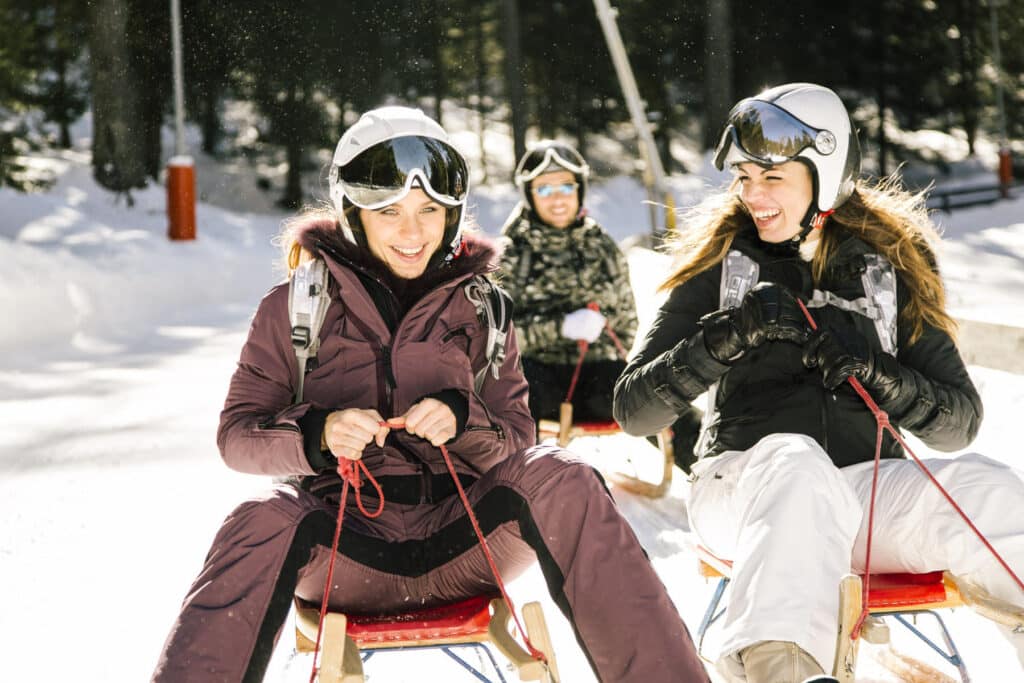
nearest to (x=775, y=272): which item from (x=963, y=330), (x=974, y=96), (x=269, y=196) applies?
(x=963, y=330)

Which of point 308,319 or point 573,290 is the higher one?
point 308,319

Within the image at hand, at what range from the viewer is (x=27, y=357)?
30.9 feet

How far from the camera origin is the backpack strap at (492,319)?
119 inches

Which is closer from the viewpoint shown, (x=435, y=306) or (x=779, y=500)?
(x=779, y=500)

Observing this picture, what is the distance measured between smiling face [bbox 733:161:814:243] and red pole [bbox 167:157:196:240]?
13.3 meters

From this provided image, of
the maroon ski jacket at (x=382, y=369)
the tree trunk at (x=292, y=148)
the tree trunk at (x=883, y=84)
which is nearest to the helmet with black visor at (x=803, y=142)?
the maroon ski jacket at (x=382, y=369)

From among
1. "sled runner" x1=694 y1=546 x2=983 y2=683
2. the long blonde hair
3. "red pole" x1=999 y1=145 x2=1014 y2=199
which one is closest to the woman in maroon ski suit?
"sled runner" x1=694 y1=546 x2=983 y2=683

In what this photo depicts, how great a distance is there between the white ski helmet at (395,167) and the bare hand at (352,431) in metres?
0.62

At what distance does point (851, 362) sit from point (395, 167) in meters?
1.24

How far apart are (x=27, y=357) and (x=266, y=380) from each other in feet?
23.9

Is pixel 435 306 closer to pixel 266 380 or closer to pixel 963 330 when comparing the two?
pixel 266 380

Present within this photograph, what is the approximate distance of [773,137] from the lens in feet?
11.1

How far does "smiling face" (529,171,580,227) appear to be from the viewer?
6375 mm

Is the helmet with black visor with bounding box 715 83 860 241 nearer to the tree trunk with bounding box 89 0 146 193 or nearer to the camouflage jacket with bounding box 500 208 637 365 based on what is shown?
the camouflage jacket with bounding box 500 208 637 365
